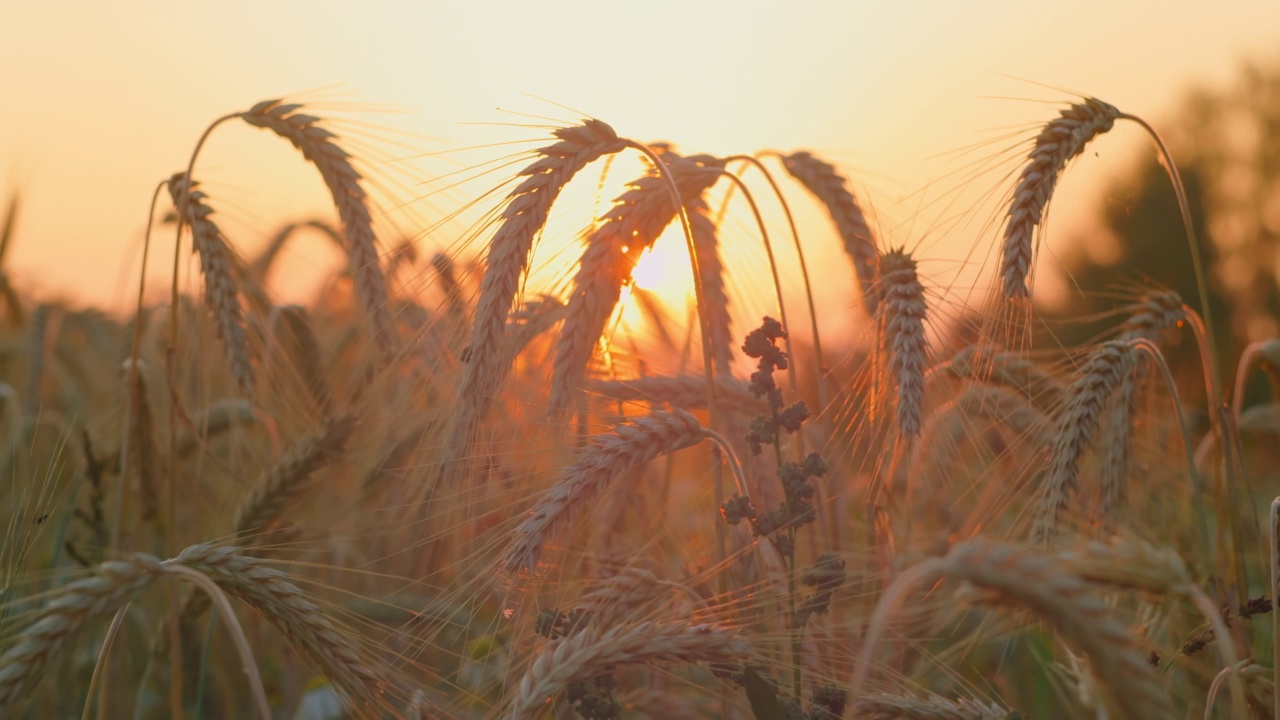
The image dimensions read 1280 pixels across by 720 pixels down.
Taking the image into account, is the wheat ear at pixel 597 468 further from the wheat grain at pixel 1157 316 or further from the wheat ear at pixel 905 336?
the wheat grain at pixel 1157 316

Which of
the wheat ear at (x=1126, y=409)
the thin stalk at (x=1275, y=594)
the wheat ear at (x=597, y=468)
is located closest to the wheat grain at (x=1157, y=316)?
the wheat ear at (x=1126, y=409)

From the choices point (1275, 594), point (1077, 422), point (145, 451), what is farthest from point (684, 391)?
point (145, 451)

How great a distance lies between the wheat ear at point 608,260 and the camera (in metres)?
2.16

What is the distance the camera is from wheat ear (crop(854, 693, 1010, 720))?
5.03 feet

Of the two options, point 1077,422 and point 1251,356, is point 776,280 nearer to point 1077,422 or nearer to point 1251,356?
point 1077,422

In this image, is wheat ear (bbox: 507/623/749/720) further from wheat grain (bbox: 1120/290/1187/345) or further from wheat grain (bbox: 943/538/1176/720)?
wheat grain (bbox: 1120/290/1187/345)

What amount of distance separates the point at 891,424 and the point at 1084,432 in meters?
0.38

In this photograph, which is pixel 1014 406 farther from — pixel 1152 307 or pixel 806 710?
pixel 806 710

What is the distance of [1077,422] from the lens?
77.8 inches

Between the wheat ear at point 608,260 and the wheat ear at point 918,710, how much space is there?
90 centimetres

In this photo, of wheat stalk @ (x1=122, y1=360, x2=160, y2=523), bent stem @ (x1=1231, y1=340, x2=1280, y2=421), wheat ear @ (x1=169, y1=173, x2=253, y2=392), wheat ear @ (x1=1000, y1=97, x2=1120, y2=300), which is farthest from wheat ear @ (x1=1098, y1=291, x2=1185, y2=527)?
wheat stalk @ (x1=122, y1=360, x2=160, y2=523)

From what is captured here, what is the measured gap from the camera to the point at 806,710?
1778mm

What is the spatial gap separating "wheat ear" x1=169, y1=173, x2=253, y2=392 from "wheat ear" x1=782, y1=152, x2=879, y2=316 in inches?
57.7

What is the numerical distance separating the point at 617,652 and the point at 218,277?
4.83 feet
